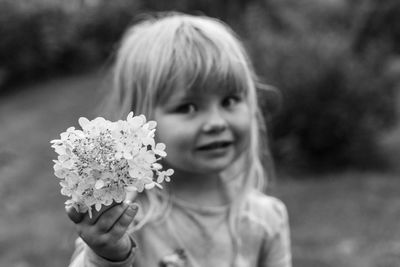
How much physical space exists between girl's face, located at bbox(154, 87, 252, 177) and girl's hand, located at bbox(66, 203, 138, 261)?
61 centimetres

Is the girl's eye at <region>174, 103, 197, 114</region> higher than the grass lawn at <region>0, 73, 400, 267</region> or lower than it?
higher

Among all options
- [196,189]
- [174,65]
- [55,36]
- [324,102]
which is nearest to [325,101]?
[324,102]

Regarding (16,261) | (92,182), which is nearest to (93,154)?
(92,182)

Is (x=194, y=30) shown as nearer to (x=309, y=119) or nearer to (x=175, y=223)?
(x=175, y=223)

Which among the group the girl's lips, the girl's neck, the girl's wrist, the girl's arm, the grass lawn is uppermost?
the girl's arm

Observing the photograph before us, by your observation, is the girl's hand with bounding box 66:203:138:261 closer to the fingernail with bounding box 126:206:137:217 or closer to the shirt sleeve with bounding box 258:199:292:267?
the fingernail with bounding box 126:206:137:217

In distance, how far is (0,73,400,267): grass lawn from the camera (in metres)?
5.24

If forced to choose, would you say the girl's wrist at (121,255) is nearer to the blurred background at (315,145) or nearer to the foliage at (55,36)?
the blurred background at (315,145)

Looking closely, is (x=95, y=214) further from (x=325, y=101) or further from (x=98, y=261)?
(x=325, y=101)

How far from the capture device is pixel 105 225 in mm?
1626

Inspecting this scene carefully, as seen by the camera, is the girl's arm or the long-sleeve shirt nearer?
the girl's arm

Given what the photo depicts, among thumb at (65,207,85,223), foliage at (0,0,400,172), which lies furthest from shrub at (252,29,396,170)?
thumb at (65,207,85,223)

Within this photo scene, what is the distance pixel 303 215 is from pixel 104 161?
510 cm

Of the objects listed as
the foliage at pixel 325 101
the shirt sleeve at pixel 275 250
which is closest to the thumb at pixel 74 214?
the shirt sleeve at pixel 275 250
